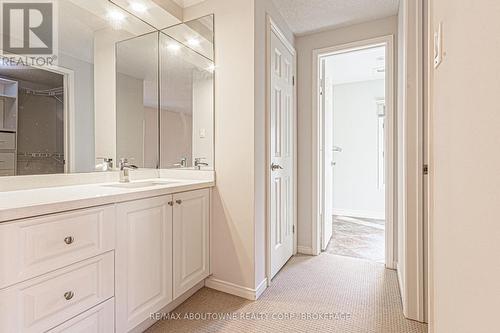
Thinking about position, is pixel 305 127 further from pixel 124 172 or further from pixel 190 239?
pixel 124 172

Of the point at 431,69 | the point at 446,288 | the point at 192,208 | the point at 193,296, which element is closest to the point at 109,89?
the point at 192,208

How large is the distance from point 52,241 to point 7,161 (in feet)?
2.40

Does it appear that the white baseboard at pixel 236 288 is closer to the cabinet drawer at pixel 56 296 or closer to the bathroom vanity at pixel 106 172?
the bathroom vanity at pixel 106 172

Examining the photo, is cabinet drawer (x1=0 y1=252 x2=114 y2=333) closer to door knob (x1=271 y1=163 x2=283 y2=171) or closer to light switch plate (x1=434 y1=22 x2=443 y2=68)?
door knob (x1=271 y1=163 x2=283 y2=171)

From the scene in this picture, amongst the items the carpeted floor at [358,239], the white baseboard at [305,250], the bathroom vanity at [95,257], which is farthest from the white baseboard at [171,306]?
the carpeted floor at [358,239]

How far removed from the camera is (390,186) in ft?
8.12

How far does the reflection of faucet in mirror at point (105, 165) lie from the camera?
1.91m

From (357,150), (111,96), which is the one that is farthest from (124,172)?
(357,150)

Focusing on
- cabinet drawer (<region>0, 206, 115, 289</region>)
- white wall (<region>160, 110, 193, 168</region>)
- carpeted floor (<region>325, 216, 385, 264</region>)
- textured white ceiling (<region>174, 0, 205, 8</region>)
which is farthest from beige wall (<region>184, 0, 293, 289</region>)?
carpeted floor (<region>325, 216, 385, 264</region>)

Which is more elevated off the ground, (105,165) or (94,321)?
(105,165)

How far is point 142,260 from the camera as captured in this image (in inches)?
58.2

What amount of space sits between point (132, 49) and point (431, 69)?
213cm

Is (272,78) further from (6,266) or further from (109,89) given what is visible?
(6,266)

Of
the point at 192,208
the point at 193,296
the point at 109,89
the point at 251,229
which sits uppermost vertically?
the point at 109,89
